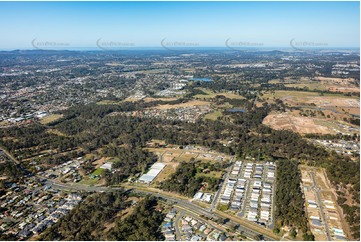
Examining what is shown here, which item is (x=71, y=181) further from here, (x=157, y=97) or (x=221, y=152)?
(x=157, y=97)

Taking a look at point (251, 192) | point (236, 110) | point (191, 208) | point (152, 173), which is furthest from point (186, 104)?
point (191, 208)

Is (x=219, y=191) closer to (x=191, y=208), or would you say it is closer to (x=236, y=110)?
(x=191, y=208)

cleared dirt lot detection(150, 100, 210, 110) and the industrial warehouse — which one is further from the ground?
the industrial warehouse

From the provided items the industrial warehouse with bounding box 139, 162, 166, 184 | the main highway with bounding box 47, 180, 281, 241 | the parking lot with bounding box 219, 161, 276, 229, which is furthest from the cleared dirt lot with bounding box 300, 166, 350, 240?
the industrial warehouse with bounding box 139, 162, 166, 184

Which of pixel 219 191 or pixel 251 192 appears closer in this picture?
pixel 251 192

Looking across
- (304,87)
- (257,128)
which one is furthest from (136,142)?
(304,87)

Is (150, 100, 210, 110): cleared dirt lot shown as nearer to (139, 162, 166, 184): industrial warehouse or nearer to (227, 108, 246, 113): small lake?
(227, 108, 246, 113): small lake
